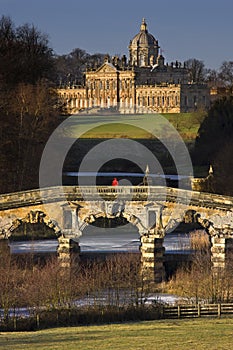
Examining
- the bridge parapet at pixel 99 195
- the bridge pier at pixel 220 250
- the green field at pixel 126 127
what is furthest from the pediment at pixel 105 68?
the bridge pier at pixel 220 250

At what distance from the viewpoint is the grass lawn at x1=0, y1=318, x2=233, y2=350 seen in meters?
39.9

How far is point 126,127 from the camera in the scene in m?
117

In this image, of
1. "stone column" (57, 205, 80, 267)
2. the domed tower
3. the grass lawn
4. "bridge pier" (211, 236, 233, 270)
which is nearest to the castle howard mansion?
the domed tower

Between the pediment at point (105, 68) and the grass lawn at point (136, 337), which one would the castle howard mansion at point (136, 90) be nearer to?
the pediment at point (105, 68)

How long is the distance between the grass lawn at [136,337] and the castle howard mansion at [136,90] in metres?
98.9

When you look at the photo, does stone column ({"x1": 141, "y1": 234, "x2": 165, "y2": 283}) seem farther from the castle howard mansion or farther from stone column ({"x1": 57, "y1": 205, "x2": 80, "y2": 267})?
the castle howard mansion

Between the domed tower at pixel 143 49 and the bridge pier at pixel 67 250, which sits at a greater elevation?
the domed tower at pixel 143 49

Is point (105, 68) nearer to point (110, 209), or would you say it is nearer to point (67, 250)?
point (110, 209)

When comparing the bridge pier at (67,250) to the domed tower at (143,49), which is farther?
the domed tower at (143,49)

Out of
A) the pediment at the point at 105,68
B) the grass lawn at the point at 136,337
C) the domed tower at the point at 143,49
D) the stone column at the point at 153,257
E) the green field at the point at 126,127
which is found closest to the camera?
the grass lawn at the point at 136,337

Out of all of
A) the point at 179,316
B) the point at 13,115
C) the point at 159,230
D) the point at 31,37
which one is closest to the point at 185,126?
the point at 31,37

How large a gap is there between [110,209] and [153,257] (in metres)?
2.91

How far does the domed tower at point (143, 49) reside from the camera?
168 metres

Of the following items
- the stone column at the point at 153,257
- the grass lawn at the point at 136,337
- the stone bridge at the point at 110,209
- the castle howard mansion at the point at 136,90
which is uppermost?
the castle howard mansion at the point at 136,90
